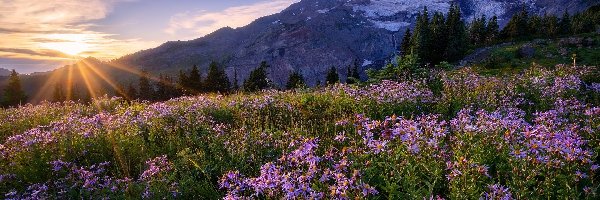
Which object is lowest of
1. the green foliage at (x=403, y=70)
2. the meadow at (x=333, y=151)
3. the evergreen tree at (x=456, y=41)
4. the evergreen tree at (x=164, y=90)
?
the evergreen tree at (x=164, y=90)

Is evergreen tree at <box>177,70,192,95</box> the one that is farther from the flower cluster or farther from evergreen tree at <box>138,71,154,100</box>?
the flower cluster

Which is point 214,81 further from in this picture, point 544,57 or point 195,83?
point 544,57

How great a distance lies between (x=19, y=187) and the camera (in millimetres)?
6195

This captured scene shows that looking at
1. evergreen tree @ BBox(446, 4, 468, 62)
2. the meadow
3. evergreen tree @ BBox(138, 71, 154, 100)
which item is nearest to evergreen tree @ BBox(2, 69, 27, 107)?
evergreen tree @ BBox(138, 71, 154, 100)

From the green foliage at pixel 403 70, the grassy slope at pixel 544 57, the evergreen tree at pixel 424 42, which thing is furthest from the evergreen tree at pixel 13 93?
the grassy slope at pixel 544 57

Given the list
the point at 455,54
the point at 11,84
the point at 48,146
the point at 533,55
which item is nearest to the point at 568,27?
the point at 455,54

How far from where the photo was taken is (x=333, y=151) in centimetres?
511

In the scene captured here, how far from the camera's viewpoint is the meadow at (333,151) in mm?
3959

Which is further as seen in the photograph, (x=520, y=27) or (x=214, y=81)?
(x=520, y=27)

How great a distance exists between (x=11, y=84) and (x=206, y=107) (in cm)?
6678

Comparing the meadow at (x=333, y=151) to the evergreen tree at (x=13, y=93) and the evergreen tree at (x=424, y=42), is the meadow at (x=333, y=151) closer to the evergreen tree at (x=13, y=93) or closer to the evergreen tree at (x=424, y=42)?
the evergreen tree at (x=424, y=42)

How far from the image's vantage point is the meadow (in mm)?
3959

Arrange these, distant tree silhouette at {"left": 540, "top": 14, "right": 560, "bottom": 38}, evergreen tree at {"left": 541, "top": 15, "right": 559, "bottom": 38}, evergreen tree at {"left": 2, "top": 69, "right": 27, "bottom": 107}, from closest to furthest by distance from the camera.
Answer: evergreen tree at {"left": 2, "top": 69, "right": 27, "bottom": 107} → evergreen tree at {"left": 541, "top": 15, "right": 559, "bottom": 38} → distant tree silhouette at {"left": 540, "top": 14, "right": 560, "bottom": 38}

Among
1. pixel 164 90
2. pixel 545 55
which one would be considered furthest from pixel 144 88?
pixel 545 55
